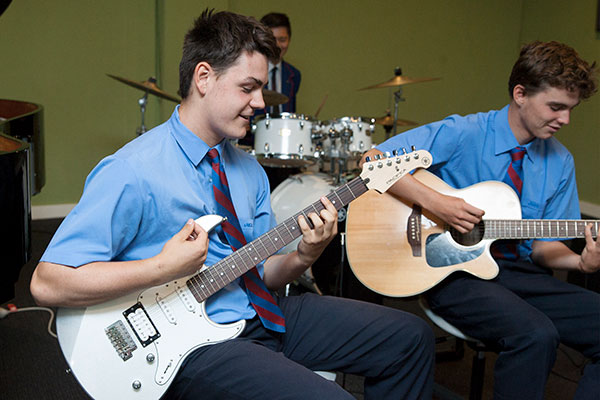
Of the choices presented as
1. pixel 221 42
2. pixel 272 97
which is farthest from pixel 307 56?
pixel 221 42

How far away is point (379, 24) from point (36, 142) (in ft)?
14.5

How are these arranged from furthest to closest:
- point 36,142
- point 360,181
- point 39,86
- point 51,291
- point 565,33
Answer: point 565,33
point 39,86
point 36,142
point 360,181
point 51,291

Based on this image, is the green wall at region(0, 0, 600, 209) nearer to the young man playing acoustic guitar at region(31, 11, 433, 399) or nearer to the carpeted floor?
the carpeted floor

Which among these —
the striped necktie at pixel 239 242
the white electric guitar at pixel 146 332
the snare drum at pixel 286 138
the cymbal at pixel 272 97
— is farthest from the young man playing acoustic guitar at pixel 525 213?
the cymbal at pixel 272 97

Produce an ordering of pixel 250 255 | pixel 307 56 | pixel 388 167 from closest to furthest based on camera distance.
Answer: pixel 250 255 < pixel 388 167 < pixel 307 56

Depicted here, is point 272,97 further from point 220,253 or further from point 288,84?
point 220,253

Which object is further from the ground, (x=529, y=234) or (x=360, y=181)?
(x=360, y=181)

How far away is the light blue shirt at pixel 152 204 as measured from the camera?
1.24 meters

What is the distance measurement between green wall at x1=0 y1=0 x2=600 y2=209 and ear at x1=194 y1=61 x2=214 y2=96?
3.89 metres

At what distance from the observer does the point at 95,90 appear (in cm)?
509

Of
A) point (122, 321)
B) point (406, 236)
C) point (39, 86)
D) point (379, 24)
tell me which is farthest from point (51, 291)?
point (379, 24)

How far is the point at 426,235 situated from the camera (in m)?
1.98

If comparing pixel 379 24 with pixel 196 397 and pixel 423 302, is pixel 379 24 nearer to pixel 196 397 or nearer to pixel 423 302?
pixel 423 302

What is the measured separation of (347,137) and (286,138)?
42 cm
